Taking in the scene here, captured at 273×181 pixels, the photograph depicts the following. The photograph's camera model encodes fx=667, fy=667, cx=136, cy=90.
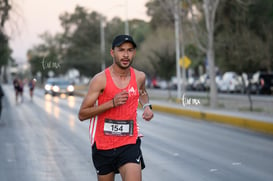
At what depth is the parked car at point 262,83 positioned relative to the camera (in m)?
47.5

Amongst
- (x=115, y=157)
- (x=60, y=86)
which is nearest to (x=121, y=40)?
(x=115, y=157)

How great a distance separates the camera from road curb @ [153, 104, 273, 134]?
1896 cm

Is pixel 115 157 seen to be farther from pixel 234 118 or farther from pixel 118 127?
pixel 234 118

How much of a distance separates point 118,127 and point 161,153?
7762mm

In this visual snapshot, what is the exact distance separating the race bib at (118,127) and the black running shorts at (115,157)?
0.14 metres

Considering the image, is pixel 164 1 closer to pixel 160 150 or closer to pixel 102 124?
pixel 160 150

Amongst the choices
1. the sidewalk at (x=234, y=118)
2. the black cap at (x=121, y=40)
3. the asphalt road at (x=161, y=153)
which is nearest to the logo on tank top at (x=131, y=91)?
the black cap at (x=121, y=40)

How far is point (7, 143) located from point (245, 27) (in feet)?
86.7

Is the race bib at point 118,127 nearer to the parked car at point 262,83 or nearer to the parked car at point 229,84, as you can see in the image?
the parked car at point 262,83

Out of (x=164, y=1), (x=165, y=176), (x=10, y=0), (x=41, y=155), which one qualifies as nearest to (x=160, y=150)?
(x=41, y=155)

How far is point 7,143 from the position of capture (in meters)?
15.7

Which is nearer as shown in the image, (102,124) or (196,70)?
(102,124)

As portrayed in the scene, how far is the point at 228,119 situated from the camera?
2202 cm

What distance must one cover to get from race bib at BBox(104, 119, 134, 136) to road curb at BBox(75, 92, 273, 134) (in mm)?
12942
